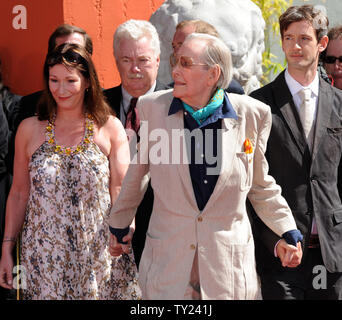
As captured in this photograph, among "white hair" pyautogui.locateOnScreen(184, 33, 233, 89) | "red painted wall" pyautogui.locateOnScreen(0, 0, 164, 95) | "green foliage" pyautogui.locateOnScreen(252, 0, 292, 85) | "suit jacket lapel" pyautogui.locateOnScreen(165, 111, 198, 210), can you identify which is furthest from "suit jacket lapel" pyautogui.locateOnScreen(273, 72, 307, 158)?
"green foliage" pyautogui.locateOnScreen(252, 0, 292, 85)

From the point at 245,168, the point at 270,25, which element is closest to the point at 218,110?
the point at 245,168

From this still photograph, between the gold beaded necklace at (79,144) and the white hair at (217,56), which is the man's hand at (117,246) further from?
the white hair at (217,56)

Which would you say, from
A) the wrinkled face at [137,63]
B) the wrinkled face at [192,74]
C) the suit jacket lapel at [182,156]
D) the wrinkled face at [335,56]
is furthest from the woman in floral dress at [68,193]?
the wrinkled face at [335,56]

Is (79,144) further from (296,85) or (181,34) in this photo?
(296,85)

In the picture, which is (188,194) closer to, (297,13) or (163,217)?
(163,217)

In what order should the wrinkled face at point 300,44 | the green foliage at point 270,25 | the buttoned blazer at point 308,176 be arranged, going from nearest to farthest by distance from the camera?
the buttoned blazer at point 308,176, the wrinkled face at point 300,44, the green foliage at point 270,25

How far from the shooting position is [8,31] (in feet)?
19.2

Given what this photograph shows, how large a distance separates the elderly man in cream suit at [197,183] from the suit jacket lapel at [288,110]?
69cm

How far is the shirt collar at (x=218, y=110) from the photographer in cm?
384

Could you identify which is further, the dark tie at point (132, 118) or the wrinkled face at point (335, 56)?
the wrinkled face at point (335, 56)

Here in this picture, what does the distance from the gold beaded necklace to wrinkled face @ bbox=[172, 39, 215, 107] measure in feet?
2.44

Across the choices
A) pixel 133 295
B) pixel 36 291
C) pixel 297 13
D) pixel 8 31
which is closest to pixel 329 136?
pixel 297 13

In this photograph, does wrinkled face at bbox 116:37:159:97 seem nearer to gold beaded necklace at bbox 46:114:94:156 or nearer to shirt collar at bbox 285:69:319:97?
gold beaded necklace at bbox 46:114:94:156

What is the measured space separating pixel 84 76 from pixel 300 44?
1367 millimetres
